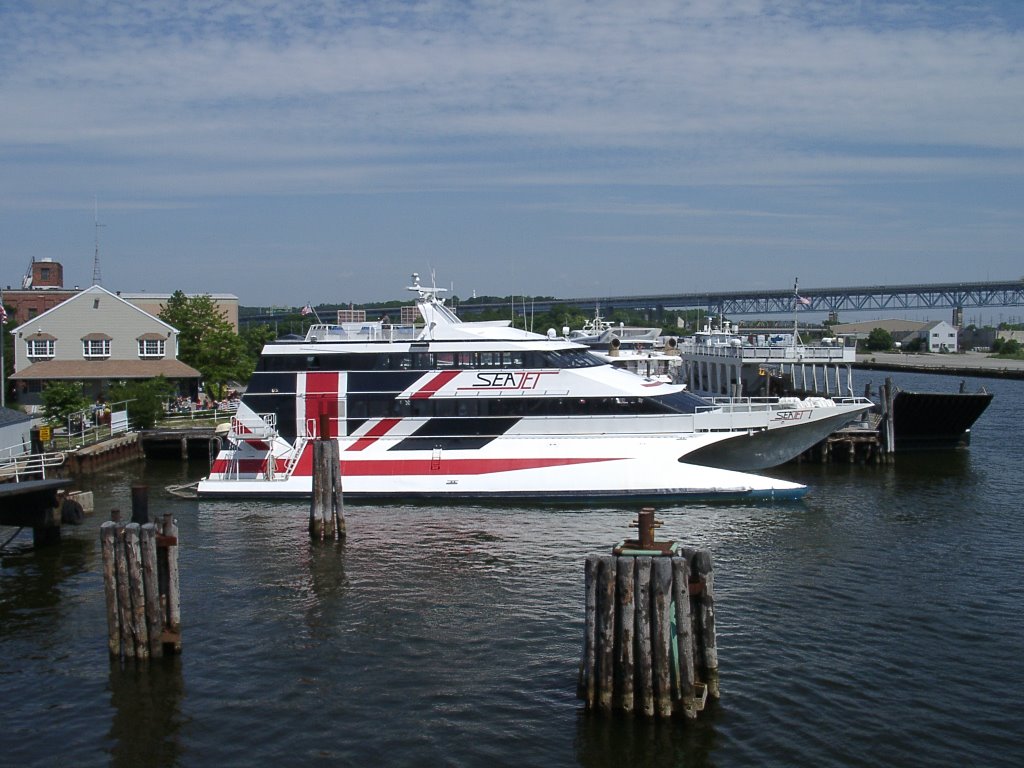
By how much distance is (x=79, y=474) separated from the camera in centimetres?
3628

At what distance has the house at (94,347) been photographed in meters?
49.6

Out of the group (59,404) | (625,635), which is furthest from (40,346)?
(625,635)

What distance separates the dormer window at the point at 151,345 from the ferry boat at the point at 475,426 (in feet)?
78.1

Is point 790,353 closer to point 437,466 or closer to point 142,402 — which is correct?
point 437,466

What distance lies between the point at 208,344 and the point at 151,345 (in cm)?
302

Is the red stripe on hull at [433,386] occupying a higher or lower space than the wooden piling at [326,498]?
higher

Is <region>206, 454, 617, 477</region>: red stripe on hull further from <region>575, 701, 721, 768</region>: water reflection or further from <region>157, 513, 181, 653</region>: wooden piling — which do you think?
<region>575, 701, 721, 768</region>: water reflection

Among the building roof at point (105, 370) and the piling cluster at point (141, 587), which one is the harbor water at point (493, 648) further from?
the building roof at point (105, 370)

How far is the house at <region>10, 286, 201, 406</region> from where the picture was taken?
49625 millimetres

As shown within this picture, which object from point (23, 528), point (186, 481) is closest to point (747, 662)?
point (23, 528)

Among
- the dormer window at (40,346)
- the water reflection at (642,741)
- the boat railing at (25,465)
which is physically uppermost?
the dormer window at (40,346)

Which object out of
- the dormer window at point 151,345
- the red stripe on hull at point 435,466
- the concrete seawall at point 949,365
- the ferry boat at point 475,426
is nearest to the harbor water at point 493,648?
the ferry boat at point 475,426

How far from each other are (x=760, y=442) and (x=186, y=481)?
21.0 meters

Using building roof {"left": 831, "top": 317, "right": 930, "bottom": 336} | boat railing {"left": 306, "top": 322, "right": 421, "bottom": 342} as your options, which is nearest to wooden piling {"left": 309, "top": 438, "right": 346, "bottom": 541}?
boat railing {"left": 306, "top": 322, "right": 421, "bottom": 342}
